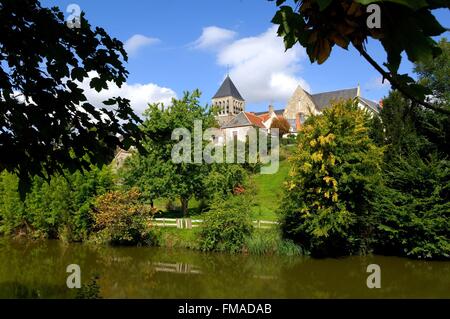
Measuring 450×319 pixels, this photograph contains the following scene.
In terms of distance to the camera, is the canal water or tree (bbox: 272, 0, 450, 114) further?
the canal water

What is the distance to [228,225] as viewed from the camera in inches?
846

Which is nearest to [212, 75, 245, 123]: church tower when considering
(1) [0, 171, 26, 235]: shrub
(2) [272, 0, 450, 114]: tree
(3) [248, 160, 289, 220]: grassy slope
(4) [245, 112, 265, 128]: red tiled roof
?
(4) [245, 112, 265, 128]: red tiled roof

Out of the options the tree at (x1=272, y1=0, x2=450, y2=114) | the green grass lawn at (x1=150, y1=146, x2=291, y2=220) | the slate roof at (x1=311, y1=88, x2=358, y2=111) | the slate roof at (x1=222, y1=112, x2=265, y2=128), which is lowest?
the green grass lawn at (x1=150, y1=146, x2=291, y2=220)

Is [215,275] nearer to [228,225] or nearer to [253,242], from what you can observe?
[253,242]

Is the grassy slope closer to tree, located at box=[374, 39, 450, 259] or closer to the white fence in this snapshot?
the white fence

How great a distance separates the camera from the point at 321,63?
3.93 feet

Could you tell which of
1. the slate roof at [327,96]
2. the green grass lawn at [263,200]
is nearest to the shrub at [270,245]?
the green grass lawn at [263,200]

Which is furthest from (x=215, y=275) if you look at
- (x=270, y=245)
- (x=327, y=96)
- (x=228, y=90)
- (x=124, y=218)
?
(x=228, y=90)

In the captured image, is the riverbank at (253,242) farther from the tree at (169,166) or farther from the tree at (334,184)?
the tree at (169,166)

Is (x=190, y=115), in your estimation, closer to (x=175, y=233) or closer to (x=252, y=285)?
(x=175, y=233)

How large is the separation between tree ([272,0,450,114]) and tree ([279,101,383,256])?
17455 mm

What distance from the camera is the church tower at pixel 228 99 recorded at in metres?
82.9

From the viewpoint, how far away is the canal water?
14.3 metres

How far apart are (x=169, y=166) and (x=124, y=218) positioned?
5.33 metres
